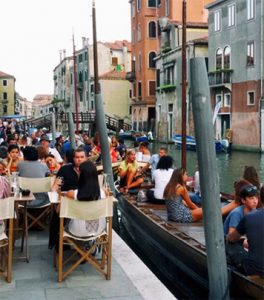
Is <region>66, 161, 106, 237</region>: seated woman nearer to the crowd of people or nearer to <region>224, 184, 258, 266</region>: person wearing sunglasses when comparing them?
the crowd of people

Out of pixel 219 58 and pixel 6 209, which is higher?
pixel 219 58

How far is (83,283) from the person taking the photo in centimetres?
447

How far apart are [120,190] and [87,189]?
5516 millimetres

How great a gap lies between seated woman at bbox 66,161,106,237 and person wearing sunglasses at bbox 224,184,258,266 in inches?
49.4

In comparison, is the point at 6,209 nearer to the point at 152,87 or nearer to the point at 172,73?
the point at 172,73

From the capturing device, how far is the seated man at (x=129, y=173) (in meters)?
9.90

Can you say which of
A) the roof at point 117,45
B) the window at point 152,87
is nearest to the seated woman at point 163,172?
the window at point 152,87

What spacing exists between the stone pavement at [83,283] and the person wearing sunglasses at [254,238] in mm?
725

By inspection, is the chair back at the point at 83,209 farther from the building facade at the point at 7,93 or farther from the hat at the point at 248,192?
the building facade at the point at 7,93

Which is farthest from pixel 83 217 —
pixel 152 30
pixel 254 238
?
pixel 152 30

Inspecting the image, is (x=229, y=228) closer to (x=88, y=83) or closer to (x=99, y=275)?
(x=99, y=275)

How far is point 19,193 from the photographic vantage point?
5.21 metres

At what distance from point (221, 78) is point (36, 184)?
2743cm

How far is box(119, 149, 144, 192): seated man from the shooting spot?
32.5 feet
